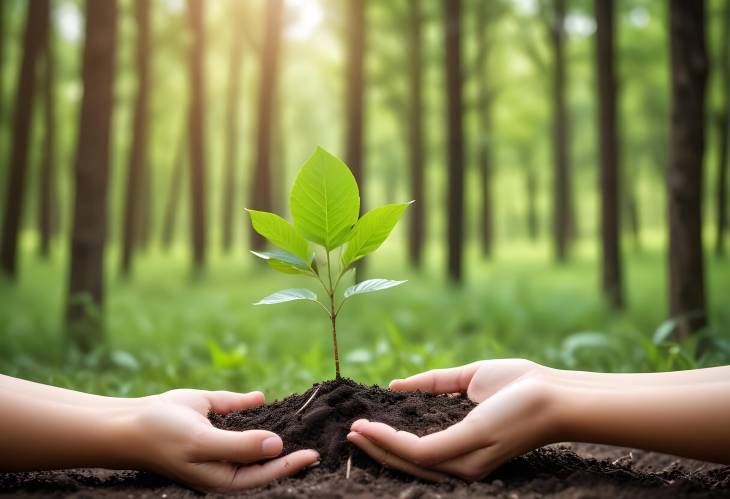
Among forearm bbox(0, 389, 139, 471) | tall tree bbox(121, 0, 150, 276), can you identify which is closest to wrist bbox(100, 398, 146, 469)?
forearm bbox(0, 389, 139, 471)

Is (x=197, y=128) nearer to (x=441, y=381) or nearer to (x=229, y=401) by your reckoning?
(x=229, y=401)

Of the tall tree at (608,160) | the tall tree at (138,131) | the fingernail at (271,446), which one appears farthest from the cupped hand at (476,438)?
the tall tree at (138,131)

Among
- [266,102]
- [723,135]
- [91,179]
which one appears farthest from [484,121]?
[91,179]

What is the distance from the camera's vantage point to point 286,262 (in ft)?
6.67

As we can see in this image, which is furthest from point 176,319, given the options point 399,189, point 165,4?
point 399,189

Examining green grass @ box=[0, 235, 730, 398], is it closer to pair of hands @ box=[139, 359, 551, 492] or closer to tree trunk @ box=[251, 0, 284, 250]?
tree trunk @ box=[251, 0, 284, 250]

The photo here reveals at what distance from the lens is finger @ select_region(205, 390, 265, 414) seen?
7.37 ft

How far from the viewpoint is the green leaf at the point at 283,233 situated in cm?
200

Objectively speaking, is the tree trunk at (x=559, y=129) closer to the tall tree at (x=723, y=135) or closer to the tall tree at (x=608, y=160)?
the tall tree at (x=723, y=135)

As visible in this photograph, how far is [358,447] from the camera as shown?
1.91m

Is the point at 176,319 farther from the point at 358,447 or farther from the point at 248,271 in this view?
the point at 358,447

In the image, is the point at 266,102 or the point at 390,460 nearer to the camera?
the point at 390,460

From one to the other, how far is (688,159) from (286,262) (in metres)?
3.88

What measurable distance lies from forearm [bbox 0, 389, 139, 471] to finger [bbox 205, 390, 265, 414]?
Result: 15.2 inches
